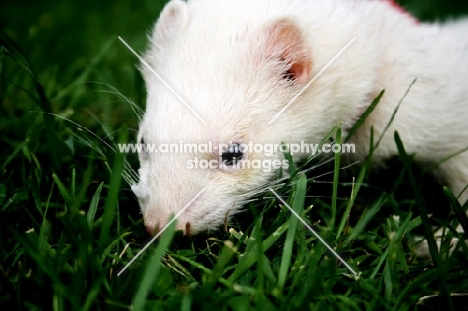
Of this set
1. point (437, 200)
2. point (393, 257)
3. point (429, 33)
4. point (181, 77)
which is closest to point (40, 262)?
point (181, 77)

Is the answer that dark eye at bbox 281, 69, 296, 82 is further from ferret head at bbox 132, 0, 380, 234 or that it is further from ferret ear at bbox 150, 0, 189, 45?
ferret ear at bbox 150, 0, 189, 45

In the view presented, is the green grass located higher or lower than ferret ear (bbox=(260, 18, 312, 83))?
lower

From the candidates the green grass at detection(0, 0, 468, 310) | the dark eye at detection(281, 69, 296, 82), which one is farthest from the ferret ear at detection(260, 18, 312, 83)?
the green grass at detection(0, 0, 468, 310)

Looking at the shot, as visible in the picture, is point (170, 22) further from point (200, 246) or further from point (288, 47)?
point (200, 246)

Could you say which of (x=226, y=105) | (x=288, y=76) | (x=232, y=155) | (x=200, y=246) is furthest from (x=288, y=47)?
(x=200, y=246)

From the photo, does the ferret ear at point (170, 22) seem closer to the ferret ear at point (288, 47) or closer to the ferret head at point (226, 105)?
the ferret head at point (226, 105)

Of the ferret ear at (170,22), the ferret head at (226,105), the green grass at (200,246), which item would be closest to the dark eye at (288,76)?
the ferret head at (226,105)

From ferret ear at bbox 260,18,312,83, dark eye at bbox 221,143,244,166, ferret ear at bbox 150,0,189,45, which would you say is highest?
ferret ear at bbox 150,0,189,45
